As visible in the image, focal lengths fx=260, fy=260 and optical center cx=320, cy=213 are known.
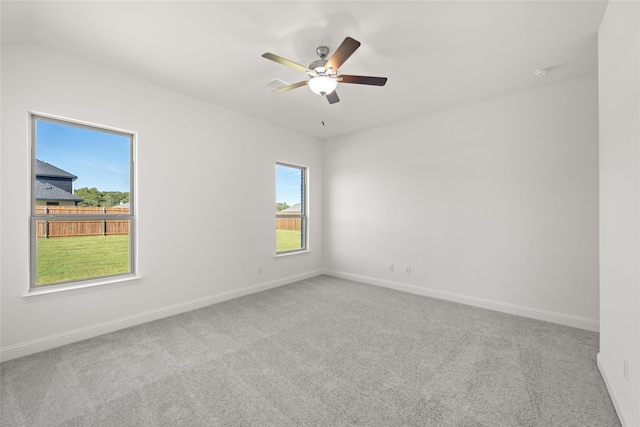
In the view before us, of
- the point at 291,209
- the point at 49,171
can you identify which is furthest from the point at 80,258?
the point at 291,209

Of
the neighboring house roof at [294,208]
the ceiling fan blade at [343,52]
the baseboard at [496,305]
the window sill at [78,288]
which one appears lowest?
the baseboard at [496,305]

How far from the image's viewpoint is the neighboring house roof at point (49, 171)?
2.61m

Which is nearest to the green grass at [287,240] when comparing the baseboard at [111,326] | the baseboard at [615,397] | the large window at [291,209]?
the large window at [291,209]

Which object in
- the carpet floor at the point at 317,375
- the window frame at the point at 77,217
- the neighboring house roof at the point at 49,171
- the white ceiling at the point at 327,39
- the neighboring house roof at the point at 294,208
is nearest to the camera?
the carpet floor at the point at 317,375

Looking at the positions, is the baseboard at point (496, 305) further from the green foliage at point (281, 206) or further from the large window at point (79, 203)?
the large window at point (79, 203)

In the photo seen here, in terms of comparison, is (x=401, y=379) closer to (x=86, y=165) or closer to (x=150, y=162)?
(x=150, y=162)

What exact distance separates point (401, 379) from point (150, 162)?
11.7 feet

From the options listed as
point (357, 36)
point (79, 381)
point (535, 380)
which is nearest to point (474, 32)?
point (357, 36)

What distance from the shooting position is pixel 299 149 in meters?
5.19

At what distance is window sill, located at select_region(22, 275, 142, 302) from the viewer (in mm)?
2465

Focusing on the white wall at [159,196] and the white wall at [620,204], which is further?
the white wall at [159,196]

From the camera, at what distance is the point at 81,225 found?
2.87 meters

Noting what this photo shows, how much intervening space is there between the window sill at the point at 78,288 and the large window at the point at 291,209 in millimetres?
2378

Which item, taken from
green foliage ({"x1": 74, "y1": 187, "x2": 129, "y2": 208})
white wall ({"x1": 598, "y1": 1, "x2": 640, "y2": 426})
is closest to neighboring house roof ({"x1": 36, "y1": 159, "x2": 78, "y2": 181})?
green foliage ({"x1": 74, "y1": 187, "x2": 129, "y2": 208})
